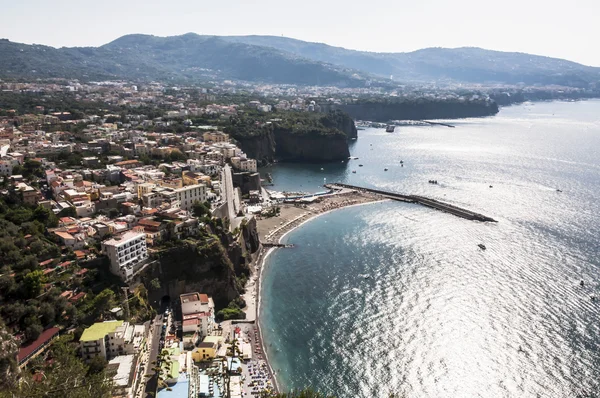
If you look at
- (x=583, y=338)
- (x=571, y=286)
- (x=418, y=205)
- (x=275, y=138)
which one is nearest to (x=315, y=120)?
(x=275, y=138)

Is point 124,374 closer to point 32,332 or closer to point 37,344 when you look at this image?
point 37,344

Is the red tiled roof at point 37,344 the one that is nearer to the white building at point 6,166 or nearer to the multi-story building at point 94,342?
the multi-story building at point 94,342

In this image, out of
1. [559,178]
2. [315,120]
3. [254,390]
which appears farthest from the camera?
[315,120]

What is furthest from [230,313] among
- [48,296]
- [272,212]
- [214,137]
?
[214,137]

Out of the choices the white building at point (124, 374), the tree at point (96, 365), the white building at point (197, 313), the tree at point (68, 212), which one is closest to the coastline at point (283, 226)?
the white building at point (197, 313)

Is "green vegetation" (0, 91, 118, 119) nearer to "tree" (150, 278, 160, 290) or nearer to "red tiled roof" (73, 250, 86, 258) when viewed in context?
"red tiled roof" (73, 250, 86, 258)

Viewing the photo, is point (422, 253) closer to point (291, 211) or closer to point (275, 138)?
point (291, 211)
